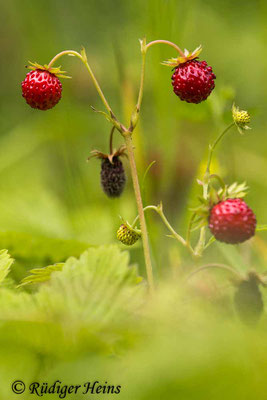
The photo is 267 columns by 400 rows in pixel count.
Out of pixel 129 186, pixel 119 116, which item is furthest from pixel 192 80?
pixel 129 186

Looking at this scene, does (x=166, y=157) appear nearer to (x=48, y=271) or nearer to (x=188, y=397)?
(x=48, y=271)

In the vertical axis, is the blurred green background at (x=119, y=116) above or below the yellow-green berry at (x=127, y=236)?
above

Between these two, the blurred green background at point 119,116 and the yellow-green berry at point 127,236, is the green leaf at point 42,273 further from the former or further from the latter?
the blurred green background at point 119,116

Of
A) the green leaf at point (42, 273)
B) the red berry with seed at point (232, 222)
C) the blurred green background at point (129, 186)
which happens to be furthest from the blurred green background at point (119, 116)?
the red berry with seed at point (232, 222)

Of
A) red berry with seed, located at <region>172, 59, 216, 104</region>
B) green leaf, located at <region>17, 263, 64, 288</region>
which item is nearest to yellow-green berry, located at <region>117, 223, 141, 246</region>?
green leaf, located at <region>17, 263, 64, 288</region>

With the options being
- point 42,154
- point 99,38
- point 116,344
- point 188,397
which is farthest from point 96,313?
point 99,38

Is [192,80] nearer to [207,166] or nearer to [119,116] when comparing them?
[207,166]

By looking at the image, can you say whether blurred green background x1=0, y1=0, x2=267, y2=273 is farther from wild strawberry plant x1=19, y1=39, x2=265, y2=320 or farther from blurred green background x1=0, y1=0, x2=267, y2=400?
wild strawberry plant x1=19, y1=39, x2=265, y2=320
